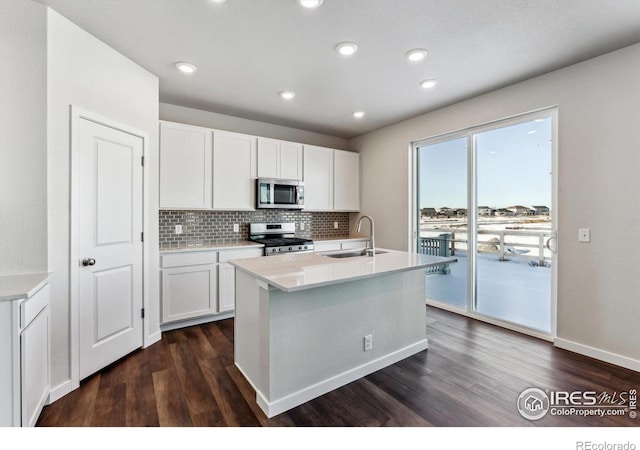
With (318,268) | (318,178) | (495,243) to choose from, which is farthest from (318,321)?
(318,178)

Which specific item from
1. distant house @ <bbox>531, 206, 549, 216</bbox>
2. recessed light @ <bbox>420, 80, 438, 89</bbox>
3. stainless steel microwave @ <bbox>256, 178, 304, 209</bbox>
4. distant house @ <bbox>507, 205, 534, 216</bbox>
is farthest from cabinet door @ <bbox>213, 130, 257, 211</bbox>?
distant house @ <bbox>531, 206, 549, 216</bbox>

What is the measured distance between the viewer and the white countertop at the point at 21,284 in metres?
1.54

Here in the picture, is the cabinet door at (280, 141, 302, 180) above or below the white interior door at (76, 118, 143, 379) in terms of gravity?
above

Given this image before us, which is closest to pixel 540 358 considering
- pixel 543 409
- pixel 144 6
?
pixel 543 409

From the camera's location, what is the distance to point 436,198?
4.19 m

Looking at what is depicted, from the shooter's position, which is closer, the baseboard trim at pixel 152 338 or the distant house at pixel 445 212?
the baseboard trim at pixel 152 338

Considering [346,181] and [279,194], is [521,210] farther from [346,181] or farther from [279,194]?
[279,194]

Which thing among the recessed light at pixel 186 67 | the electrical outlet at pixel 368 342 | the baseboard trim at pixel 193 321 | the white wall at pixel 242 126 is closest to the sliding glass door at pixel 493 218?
the white wall at pixel 242 126

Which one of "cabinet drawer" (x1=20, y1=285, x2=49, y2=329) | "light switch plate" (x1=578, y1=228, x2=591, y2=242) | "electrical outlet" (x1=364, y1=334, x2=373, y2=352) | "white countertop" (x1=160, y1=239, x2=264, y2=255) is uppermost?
"light switch plate" (x1=578, y1=228, x2=591, y2=242)

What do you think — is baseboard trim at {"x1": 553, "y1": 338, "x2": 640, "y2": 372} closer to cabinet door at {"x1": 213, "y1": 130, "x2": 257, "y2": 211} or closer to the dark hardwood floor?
the dark hardwood floor

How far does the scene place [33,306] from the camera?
5.80 feet

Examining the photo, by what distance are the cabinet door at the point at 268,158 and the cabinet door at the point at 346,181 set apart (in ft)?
3.61

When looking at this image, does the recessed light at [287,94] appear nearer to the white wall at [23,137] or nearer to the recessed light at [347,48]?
the recessed light at [347,48]

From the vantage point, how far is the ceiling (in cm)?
202
